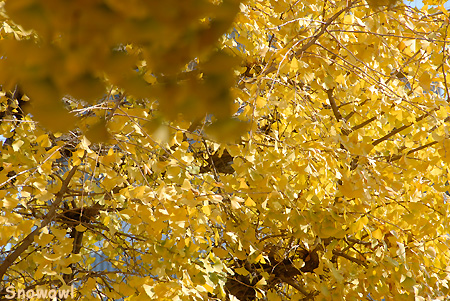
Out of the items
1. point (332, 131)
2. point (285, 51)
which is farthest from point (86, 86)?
point (332, 131)

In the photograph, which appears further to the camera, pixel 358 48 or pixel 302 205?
pixel 302 205

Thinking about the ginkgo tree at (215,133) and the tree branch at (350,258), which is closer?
the ginkgo tree at (215,133)

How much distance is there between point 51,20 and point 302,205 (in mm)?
1566

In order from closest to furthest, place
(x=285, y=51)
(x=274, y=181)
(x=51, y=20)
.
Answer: (x=51, y=20)
(x=285, y=51)
(x=274, y=181)

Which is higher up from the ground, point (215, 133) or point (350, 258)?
point (350, 258)

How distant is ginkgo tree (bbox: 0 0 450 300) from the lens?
1.01ft

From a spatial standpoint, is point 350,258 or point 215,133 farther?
Answer: point 350,258

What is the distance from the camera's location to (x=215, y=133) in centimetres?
31

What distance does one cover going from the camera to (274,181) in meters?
1.76

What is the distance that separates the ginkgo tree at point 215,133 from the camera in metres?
0.31

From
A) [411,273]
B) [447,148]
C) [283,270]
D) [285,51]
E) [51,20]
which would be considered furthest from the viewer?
[283,270]

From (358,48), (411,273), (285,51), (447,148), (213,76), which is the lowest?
(213,76)

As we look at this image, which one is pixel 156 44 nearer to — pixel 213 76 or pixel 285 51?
pixel 213 76

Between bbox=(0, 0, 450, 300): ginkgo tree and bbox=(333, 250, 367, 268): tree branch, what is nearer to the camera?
bbox=(0, 0, 450, 300): ginkgo tree
